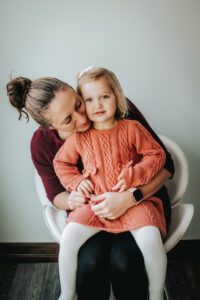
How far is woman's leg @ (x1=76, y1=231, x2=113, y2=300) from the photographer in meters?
1.15

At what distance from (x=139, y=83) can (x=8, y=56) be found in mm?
638

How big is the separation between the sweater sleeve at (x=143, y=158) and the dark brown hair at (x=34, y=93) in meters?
0.31

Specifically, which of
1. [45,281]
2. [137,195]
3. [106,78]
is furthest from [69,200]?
[45,281]

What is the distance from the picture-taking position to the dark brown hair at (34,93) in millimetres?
1176

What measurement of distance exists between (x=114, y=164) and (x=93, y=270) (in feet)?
Result: 1.20

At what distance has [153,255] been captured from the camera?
1.12m

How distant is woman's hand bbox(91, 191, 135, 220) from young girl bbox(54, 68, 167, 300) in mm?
16

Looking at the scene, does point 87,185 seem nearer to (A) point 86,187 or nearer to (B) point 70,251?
(A) point 86,187

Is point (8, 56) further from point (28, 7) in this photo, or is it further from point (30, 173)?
point (30, 173)

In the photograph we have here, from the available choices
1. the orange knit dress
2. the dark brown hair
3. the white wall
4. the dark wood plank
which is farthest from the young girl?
the dark wood plank

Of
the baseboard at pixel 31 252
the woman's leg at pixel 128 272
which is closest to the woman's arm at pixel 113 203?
the woman's leg at pixel 128 272

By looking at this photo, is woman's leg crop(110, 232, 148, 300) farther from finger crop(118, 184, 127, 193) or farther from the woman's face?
the woman's face

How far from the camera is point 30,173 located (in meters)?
1.84

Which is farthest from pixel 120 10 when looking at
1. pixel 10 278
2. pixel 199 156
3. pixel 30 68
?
pixel 10 278
